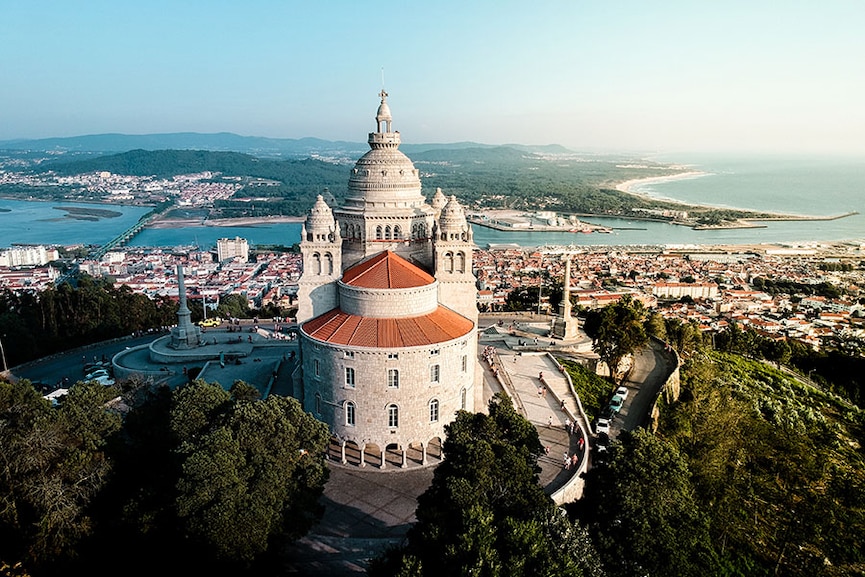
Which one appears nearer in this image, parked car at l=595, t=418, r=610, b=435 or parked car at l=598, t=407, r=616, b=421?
parked car at l=595, t=418, r=610, b=435

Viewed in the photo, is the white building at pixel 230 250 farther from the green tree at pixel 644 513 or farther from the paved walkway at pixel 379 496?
the green tree at pixel 644 513

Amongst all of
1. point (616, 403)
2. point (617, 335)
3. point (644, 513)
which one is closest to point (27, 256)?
point (617, 335)

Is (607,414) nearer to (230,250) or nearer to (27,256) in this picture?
(230,250)

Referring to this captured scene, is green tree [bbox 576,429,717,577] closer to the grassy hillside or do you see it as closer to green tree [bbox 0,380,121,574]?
the grassy hillside

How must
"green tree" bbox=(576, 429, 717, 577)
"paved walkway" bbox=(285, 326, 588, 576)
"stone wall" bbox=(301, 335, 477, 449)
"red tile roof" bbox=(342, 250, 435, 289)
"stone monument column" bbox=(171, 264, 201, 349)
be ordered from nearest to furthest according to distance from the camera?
"green tree" bbox=(576, 429, 717, 577) → "paved walkway" bbox=(285, 326, 588, 576) → "stone wall" bbox=(301, 335, 477, 449) → "red tile roof" bbox=(342, 250, 435, 289) → "stone monument column" bbox=(171, 264, 201, 349)

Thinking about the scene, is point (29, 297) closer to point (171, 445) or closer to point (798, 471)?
point (171, 445)

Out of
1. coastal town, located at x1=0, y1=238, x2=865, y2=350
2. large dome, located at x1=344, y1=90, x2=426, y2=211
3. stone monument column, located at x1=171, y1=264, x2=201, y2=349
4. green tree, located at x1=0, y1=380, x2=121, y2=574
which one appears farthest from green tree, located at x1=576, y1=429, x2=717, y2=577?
coastal town, located at x1=0, y1=238, x2=865, y2=350
